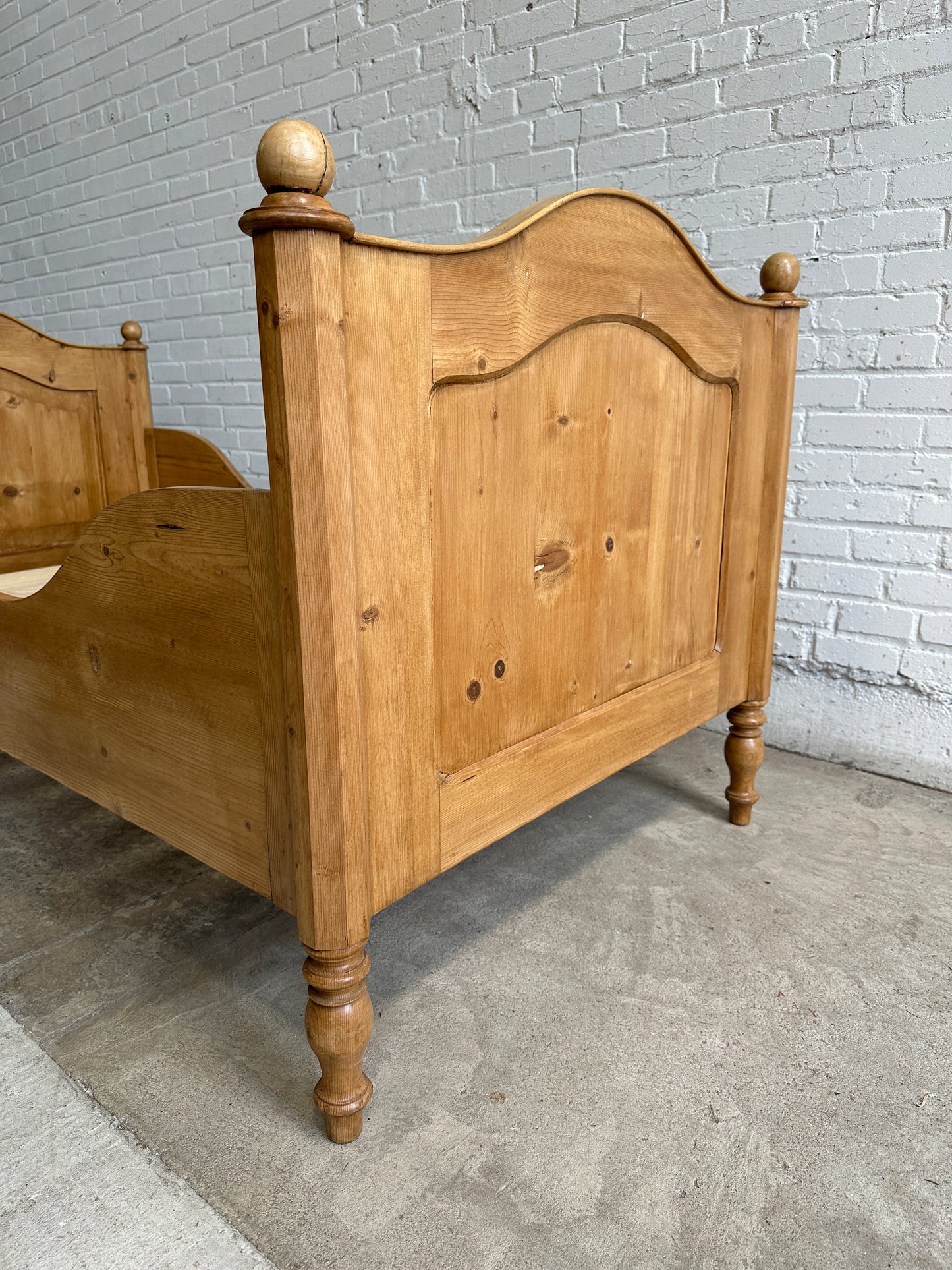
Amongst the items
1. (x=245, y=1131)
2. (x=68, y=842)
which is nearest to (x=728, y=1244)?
(x=245, y=1131)

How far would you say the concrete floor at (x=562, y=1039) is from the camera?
2.60ft

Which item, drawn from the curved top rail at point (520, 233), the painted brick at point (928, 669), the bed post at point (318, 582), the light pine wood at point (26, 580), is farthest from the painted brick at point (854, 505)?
the light pine wood at point (26, 580)

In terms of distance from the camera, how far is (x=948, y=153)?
146 centimetres

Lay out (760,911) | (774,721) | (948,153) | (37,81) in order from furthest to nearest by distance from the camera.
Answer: (37,81) → (774,721) → (948,153) → (760,911)

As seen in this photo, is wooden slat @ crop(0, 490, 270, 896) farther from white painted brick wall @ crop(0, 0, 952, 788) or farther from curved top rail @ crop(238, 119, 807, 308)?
white painted brick wall @ crop(0, 0, 952, 788)

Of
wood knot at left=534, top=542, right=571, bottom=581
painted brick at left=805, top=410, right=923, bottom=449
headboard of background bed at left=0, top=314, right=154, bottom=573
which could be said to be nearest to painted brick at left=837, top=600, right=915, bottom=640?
painted brick at left=805, top=410, right=923, bottom=449

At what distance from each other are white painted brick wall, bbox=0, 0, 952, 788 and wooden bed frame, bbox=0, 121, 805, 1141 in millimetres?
438

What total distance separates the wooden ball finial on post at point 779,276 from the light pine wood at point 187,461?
3.66 feet

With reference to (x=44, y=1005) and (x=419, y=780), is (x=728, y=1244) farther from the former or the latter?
(x=44, y=1005)

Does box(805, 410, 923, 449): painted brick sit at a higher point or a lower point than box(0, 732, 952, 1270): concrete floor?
higher

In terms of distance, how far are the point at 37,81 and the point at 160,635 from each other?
3.11 meters

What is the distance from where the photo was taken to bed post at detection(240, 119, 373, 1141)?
26.6 inches

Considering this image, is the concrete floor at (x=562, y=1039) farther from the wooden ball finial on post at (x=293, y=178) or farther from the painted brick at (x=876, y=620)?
the wooden ball finial on post at (x=293, y=178)

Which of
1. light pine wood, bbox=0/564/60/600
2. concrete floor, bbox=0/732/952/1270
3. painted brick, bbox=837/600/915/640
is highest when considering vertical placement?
light pine wood, bbox=0/564/60/600
